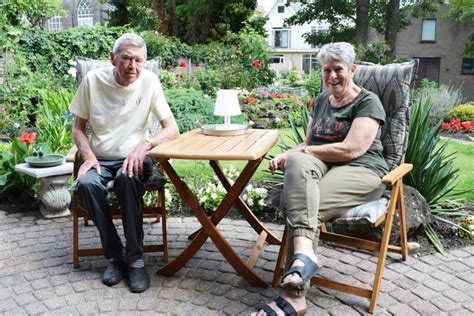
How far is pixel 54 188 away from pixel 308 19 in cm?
1819

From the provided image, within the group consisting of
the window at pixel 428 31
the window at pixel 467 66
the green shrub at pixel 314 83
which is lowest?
the green shrub at pixel 314 83

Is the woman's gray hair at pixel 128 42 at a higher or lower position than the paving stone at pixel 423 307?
higher

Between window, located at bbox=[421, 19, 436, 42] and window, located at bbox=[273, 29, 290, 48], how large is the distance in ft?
43.7

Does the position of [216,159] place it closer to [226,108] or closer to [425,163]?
[226,108]

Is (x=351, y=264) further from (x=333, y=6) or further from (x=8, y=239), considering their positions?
(x=333, y=6)

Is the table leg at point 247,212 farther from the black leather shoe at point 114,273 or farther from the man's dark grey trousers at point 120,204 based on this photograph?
the black leather shoe at point 114,273

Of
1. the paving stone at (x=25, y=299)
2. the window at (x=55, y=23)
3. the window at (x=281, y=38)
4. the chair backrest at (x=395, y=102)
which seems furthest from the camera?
the window at (x=281, y=38)

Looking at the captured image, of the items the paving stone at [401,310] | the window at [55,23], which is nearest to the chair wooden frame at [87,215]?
the paving stone at [401,310]

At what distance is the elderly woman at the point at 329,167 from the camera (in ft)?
7.25

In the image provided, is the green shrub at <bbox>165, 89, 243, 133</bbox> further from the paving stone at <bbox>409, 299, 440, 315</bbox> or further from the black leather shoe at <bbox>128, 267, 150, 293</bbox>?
the paving stone at <bbox>409, 299, 440, 315</bbox>

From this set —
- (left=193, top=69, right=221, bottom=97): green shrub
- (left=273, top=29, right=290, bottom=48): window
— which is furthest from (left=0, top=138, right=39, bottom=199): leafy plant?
(left=273, top=29, right=290, bottom=48): window

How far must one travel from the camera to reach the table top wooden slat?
239cm

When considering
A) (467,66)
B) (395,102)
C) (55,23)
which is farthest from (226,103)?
(55,23)

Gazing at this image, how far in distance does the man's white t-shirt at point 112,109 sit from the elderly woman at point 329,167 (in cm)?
90
